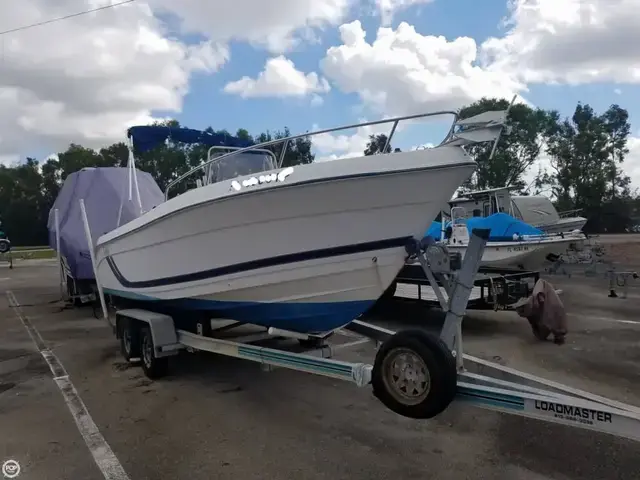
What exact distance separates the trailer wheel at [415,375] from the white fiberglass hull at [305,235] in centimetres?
81

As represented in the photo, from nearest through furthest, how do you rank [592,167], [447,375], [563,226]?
[447,375]
[563,226]
[592,167]

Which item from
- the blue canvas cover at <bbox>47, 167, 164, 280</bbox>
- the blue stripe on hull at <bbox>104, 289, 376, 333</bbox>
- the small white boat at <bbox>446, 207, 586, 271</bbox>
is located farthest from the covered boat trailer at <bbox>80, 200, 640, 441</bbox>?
the small white boat at <bbox>446, 207, 586, 271</bbox>

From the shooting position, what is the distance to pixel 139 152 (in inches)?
284

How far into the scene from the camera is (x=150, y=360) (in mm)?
5609

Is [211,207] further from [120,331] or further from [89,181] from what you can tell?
[89,181]

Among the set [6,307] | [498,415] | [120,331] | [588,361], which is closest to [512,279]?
[588,361]

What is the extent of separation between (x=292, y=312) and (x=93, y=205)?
633 centimetres

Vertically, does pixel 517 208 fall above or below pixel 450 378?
above

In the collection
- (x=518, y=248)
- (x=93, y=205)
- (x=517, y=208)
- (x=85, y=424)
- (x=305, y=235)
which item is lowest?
(x=85, y=424)

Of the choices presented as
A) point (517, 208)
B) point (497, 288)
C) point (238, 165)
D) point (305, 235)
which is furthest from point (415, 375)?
point (517, 208)

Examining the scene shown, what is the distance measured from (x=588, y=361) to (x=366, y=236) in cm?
341

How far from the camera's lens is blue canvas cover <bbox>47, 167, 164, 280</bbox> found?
9351 millimetres

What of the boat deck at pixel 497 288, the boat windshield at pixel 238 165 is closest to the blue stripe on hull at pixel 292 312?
the boat windshield at pixel 238 165

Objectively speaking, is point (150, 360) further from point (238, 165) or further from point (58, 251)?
point (58, 251)
